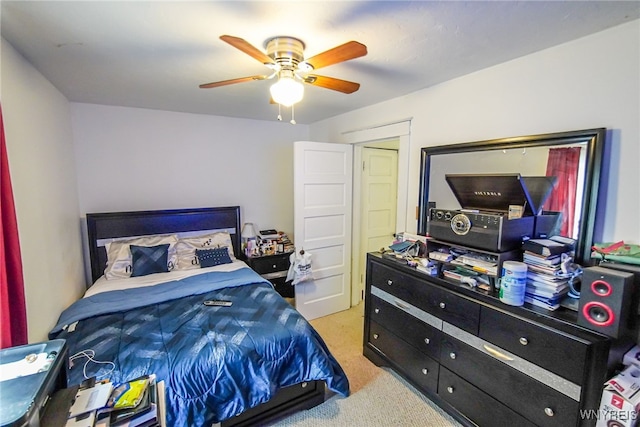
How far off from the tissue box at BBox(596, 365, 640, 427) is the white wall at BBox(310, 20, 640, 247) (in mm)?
654

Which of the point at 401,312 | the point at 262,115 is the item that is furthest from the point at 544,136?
the point at 262,115

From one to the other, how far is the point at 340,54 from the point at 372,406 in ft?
7.18

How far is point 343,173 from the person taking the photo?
3.23m

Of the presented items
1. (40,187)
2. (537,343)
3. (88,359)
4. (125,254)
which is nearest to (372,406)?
(537,343)

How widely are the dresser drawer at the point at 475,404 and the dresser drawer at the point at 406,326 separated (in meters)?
0.16

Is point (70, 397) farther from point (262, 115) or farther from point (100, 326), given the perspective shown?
point (262, 115)

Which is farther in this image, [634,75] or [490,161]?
[490,161]

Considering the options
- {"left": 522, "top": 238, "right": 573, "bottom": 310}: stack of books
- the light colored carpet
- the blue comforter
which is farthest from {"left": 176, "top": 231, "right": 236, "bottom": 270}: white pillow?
{"left": 522, "top": 238, "right": 573, "bottom": 310}: stack of books

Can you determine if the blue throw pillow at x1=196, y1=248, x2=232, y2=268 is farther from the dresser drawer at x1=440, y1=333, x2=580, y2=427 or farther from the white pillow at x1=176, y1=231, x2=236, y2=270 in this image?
the dresser drawer at x1=440, y1=333, x2=580, y2=427

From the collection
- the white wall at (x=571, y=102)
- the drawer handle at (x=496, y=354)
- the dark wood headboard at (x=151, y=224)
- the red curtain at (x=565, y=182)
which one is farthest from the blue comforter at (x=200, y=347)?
the white wall at (x=571, y=102)

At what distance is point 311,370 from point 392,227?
249 centimetres

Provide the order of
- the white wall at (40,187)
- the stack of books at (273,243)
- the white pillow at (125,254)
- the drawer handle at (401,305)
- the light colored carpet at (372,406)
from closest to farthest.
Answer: the white wall at (40,187) < the light colored carpet at (372,406) < the drawer handle at (401,305) < the white pillow at (125,254) < the stack of books at (273,243)

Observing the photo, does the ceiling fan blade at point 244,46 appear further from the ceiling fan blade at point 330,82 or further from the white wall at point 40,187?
the white wall at point 40,187

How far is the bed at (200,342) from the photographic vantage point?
1.52 m
